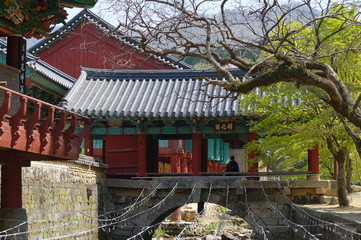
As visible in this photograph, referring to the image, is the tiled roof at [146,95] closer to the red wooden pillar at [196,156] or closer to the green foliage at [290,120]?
the red wooden pillar at [196,156]

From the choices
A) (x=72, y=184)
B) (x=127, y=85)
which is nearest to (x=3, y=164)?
(x=72, y=184)

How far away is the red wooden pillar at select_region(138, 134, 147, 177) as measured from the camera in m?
24.2

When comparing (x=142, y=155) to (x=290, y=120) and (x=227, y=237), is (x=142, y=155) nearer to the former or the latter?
(x=290, y=120)

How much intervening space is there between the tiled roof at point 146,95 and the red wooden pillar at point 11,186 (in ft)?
30.0

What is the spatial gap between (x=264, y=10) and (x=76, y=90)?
13985 mm

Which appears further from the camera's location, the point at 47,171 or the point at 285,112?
the point at 285,112

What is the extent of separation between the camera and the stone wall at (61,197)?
52.6 ft

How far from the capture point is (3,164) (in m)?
13.7

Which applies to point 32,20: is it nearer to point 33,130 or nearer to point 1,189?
point 33,130

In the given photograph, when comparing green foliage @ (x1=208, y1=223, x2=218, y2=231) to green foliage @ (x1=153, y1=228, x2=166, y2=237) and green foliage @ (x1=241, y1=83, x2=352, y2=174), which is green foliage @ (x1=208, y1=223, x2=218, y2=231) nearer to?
green foliage @ (x1=153, y1=228, x2=166, y2=237)

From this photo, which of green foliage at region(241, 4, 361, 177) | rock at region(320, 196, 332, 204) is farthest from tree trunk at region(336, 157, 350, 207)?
rock at region(320, 196, 332, 204)

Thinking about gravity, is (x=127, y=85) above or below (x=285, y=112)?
above

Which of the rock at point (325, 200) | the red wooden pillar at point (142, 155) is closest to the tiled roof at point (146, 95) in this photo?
the red wooden pillar at point (142, 155)

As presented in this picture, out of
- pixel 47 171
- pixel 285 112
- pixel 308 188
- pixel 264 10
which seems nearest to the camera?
pixel 264 10
